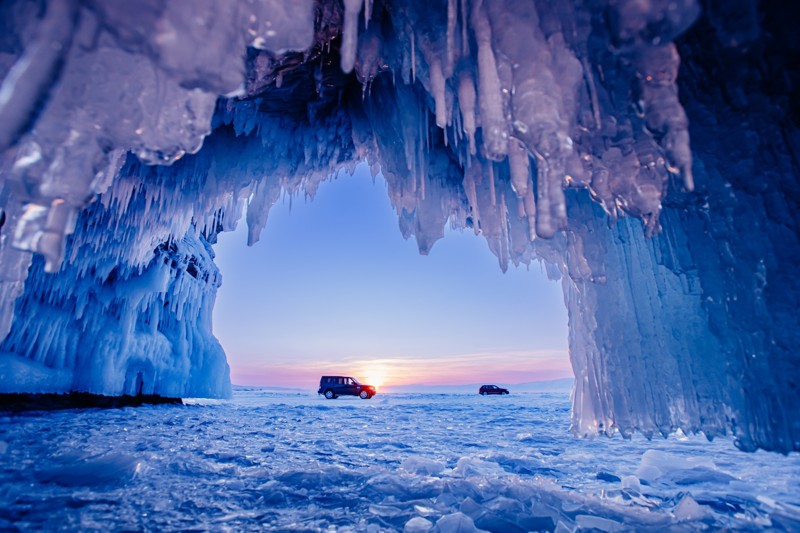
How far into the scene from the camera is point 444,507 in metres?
2.38

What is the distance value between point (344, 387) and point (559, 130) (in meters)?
19.6

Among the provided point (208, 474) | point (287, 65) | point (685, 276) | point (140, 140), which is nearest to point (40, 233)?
point (140, 140)

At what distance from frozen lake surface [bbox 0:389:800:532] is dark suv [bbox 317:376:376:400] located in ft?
50.5

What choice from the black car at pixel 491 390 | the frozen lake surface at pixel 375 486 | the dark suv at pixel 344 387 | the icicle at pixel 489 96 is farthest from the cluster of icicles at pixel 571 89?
the black car at pixel 491 390

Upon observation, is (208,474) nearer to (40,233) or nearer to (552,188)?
(40,233)

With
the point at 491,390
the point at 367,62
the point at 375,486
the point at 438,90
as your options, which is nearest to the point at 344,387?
the point at 491,390

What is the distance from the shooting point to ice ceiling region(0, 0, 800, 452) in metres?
1.74

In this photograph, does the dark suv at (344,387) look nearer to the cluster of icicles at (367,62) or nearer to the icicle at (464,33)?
the cluster of icicles at (367,62)

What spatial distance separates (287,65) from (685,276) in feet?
16.0

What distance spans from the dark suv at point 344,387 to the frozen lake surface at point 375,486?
1541 centimetres

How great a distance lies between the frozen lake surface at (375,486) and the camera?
2086mm

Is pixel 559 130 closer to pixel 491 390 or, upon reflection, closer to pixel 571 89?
pixel 571 89

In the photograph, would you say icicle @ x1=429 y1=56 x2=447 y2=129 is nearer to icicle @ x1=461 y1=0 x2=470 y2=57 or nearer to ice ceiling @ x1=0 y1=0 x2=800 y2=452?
ice ceiling @ x1=0 y1=0 x2=800 y2=452

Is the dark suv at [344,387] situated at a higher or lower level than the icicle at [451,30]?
lower
